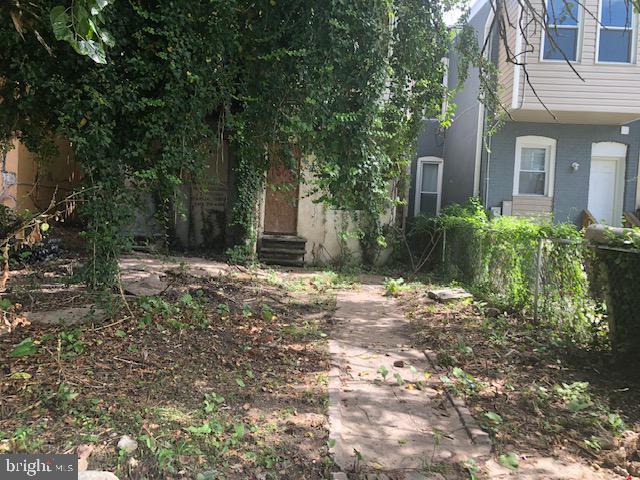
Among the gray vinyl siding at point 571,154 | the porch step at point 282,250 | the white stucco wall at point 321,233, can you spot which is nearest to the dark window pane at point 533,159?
the gray vinyl siding at point 571,154

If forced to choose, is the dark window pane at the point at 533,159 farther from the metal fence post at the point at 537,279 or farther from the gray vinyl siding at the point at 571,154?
the metal fence post at the point at 537,279

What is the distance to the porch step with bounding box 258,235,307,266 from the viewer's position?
489 inches

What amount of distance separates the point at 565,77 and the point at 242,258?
7.95 meters

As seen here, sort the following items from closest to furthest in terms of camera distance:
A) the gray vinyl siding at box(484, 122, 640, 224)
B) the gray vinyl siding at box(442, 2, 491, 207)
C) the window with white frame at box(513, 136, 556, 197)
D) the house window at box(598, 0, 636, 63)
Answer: the house window at box(598, 0, 636, 63) < the gray vinyl siding at box(484, 122, 640, 224) < the window with white frame at box(513, 136, 556, 197) < the gray vinyl siding at box(442, 2, 491, 207)

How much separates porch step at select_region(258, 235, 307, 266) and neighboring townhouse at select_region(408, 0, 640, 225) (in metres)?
4.68

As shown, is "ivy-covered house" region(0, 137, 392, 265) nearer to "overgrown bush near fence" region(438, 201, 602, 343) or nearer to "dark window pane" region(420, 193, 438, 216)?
"overgrown bush near fence" region(438, 201, 602, 343)

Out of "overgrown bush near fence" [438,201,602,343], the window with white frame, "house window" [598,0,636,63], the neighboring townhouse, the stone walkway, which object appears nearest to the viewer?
the stone walkway

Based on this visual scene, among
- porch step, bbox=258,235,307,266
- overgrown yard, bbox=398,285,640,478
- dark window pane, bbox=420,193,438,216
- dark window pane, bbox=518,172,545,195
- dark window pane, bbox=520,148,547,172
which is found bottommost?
overgrown yard, bbox=398,285,640,478

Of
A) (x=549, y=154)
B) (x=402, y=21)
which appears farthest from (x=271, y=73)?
(x=549, y=154)

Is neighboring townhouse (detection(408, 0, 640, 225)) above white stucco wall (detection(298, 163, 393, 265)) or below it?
above

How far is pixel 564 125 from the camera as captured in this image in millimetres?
12281

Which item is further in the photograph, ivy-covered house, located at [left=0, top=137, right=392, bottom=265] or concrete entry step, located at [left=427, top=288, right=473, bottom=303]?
ivy-covered house, located at [left=0, top=137, right=392, bottom=265]

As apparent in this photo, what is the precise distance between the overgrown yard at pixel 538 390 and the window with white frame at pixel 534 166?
6.44 meters

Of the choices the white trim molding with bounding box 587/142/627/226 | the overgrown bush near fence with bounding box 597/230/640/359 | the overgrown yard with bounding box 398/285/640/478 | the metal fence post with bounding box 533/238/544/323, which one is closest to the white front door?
the white trim molding with bounding box 587/142/627/226
